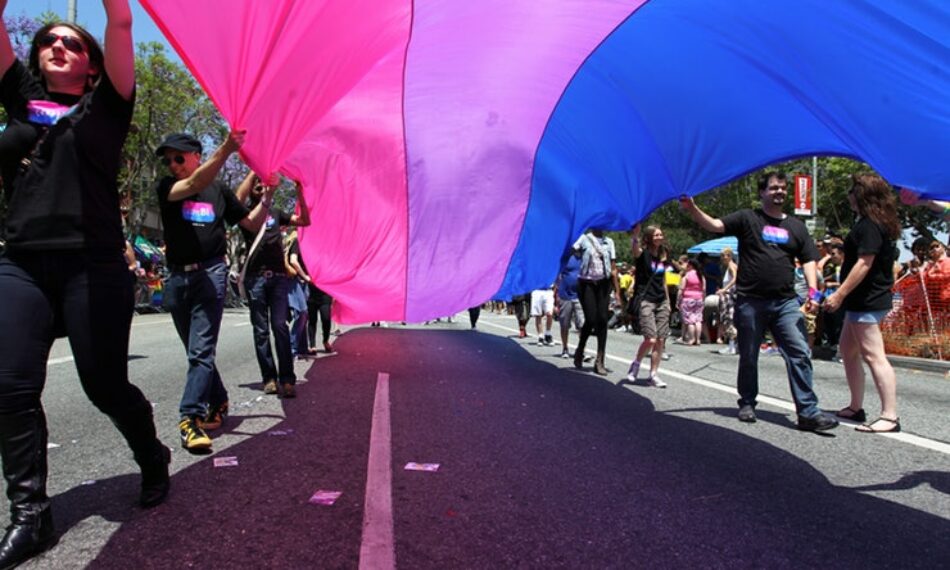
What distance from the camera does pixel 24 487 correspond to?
240cm

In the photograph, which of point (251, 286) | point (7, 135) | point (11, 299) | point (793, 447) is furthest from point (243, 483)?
point (793, 447)

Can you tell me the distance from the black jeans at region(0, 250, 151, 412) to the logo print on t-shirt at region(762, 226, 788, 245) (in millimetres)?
4482

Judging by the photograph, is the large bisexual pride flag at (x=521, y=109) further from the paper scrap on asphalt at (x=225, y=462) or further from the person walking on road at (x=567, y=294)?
the person walking on road at (x=567, y=294)

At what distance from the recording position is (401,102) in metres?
5.27

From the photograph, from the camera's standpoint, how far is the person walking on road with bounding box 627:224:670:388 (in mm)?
7277

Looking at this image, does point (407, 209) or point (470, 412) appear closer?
point (470, 412)

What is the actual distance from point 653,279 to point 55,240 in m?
6.09

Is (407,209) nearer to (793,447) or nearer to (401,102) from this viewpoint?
(401,102)

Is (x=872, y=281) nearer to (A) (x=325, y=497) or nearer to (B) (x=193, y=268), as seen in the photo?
(A) (x=325, y=497)

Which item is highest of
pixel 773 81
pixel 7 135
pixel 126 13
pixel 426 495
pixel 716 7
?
pixel 716 7

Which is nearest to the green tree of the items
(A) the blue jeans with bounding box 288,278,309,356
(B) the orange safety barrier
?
(A) the blue jeans with bounding box 288,278,309,356

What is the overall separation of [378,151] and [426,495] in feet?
11.1

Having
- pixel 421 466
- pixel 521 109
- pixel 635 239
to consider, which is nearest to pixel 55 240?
pixel 421 466

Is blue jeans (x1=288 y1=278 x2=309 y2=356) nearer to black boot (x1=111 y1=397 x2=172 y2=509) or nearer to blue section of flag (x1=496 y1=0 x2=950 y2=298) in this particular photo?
blue section of flag (x1=496 y1=0 x2=950 y2=298)
